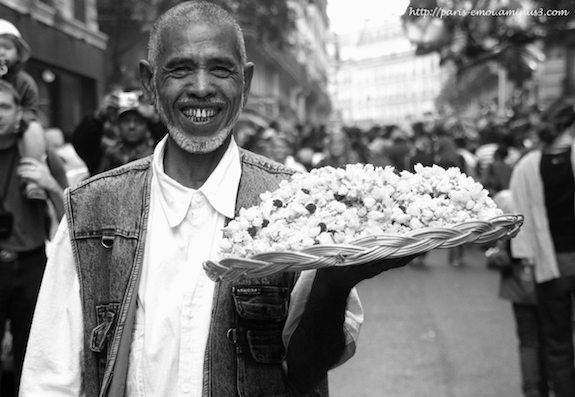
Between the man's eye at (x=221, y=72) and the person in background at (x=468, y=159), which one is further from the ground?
the person in background at (x=468, y=159)

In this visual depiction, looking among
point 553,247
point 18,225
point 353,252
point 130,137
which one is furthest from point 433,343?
point 353,252

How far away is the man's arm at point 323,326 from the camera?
1.86 m

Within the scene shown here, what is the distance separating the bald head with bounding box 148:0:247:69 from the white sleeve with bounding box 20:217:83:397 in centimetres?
59

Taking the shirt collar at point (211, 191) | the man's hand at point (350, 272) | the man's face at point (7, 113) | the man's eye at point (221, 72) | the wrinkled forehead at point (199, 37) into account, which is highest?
the man's face at point (7, 113)

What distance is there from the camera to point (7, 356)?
4812 millimetres

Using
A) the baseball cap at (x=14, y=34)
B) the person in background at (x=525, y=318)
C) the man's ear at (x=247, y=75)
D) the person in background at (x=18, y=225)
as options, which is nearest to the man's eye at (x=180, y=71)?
the man's ear at (x=247, y=75)

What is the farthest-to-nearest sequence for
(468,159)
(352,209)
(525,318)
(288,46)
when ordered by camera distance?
(288,46), (468,159), (525,318), (352,209)

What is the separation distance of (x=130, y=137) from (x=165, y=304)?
103 inches

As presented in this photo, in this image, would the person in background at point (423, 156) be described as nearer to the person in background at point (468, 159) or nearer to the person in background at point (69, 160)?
the person in background at point (468, 159)

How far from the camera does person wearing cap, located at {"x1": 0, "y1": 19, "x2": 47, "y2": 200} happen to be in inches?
164

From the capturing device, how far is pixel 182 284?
2115 millimetres

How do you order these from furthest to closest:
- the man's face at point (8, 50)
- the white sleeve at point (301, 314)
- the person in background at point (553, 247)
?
the person in background at point (553, 247), the man's face at point (8, 50), the white sleeve at point (301, 314)

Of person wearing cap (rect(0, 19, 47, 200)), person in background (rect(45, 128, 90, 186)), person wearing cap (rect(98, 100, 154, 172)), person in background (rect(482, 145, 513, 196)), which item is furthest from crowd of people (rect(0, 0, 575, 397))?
person in background (rect(482, 145, 513, 196))

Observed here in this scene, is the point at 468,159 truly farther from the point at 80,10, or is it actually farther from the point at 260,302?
the point at 80,10
